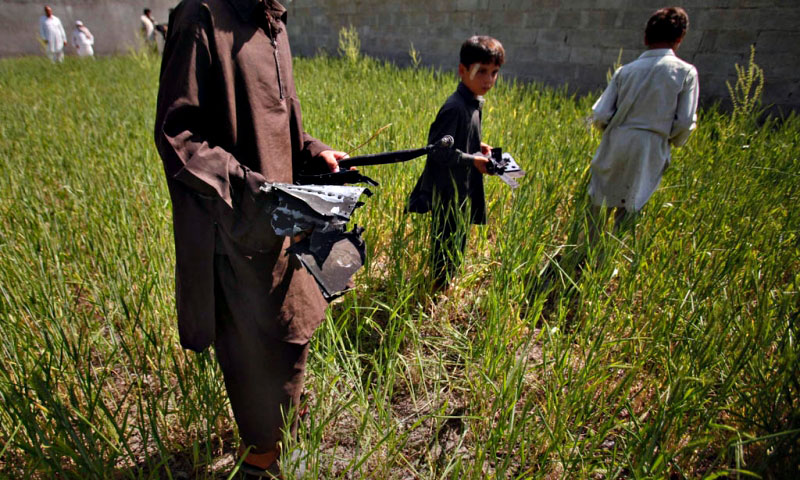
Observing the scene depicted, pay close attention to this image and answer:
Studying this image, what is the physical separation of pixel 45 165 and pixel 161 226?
165 cm

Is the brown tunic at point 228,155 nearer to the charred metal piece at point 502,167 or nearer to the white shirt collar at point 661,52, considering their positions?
the charred metal piece at point 502,167

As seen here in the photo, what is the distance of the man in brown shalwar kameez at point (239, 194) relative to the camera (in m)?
0.90

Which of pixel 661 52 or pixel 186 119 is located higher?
pixel 661 52

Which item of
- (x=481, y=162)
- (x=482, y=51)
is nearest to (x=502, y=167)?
(x=481, y=162)

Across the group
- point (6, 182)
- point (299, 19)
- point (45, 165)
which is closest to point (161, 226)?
point (6, 182)

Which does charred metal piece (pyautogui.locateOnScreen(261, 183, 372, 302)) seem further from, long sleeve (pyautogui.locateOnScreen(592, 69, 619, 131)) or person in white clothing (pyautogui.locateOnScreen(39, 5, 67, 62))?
person in white clothing (pyautogui.locateOnScreen(39, 5, 67, 62))

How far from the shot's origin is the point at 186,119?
0.92m

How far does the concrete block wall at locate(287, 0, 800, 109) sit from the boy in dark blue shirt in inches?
170

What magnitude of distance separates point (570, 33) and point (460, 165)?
199 inches

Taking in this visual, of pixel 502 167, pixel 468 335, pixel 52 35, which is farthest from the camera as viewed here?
pixel 52 35

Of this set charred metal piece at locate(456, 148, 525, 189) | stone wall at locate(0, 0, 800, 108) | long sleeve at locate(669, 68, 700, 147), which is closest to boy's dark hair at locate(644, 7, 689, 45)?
long sleeve at locate(669, 68, 700, 147)

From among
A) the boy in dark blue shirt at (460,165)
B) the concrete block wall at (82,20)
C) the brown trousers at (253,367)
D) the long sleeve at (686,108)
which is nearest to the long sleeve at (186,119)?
the brown trousers at (253,367)

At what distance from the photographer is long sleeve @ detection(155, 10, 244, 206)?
0.88 m

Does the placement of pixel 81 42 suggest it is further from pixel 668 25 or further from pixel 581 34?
pixel 668 25
